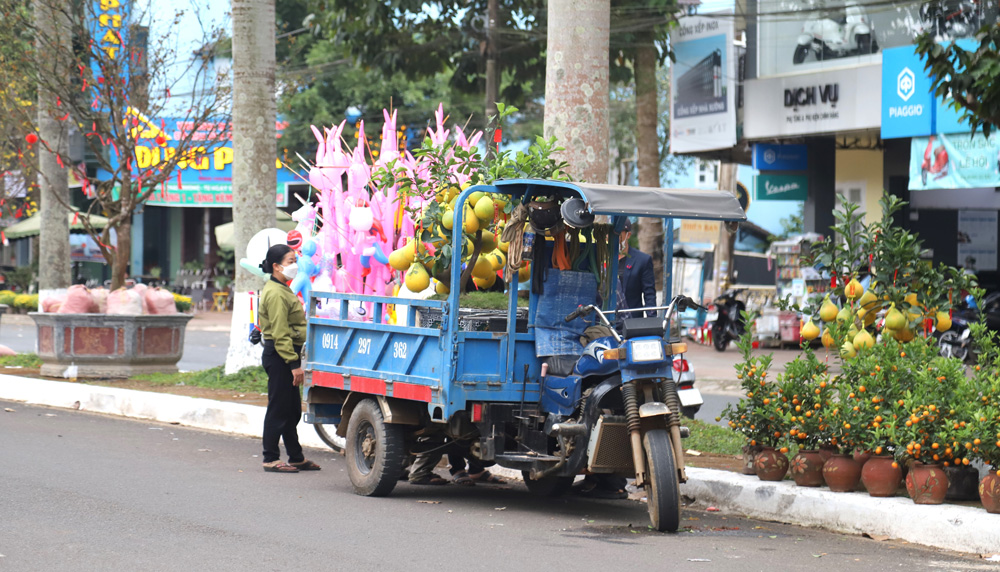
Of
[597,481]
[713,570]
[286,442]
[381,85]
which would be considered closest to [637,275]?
[597,481]

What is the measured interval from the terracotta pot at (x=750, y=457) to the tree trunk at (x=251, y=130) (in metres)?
7.47

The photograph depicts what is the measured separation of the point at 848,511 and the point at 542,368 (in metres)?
2.07

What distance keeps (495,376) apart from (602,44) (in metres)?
4.10

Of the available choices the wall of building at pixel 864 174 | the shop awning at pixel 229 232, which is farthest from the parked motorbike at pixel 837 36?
the shop awning at pixel 229 232

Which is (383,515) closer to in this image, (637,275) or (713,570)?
(713,570)

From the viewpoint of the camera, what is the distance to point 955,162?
18.5 metres

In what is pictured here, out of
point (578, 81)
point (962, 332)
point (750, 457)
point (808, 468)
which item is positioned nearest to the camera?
point (808, 468)

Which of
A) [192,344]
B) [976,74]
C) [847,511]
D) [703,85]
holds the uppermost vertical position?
[703,85]

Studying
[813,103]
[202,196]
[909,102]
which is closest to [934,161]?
[909,102]

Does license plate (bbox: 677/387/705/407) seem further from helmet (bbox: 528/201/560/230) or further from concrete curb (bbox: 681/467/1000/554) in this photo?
helmet (bbox: 528/201/560/230)

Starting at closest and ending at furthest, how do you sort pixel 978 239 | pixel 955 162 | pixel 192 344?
pixel 955 162 → pixel 978 239 → pixel 192 344

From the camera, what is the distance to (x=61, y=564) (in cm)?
579

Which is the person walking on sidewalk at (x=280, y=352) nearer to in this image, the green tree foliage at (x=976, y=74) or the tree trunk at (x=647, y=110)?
the green tree foliage at (x=976, y=74)

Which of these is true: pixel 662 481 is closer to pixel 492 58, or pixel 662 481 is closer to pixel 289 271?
pixel 289 271
